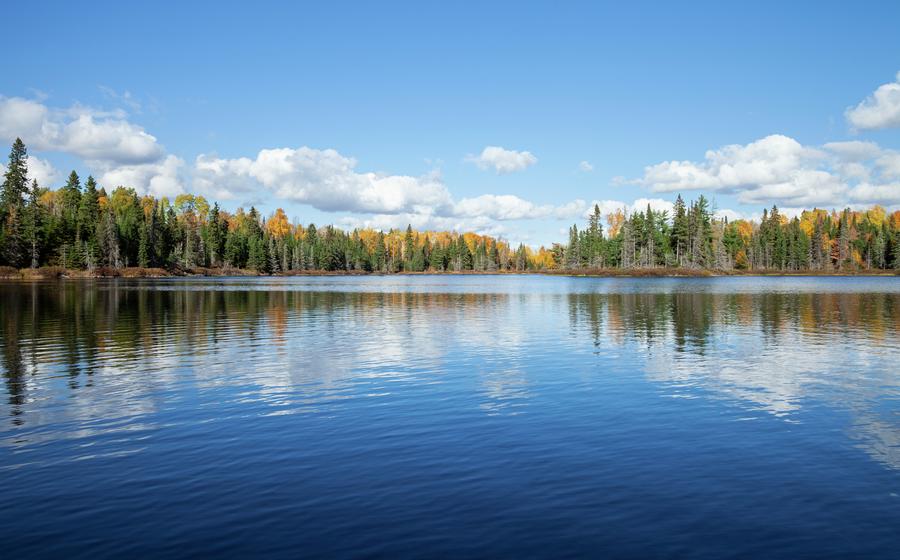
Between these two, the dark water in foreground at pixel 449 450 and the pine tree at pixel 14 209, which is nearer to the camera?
the dark water in foreground at pixel 449 450

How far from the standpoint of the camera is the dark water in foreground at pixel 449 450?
10.8m

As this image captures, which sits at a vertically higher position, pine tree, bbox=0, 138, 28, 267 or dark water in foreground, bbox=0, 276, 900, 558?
pine tree, bbox=0, 138, 28, 267

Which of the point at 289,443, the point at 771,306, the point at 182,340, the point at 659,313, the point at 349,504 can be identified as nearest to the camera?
the point at 349,504

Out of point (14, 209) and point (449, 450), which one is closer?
point (449, 450)

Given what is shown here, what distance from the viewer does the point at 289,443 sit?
54.0 ft

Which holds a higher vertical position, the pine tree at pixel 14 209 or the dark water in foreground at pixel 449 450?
the pine tree at pixel 14 209

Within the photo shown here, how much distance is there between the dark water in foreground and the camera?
427 inches

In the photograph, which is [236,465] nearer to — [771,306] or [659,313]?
[659,313]

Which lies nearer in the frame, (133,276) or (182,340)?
(182,340)

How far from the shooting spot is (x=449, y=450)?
622 inches

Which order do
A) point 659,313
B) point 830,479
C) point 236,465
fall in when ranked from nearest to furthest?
1. point 830,479
2. point 236,465
3. point 659,313

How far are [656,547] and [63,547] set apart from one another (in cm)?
941

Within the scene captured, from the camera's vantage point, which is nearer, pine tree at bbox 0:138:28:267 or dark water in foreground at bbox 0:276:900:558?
dark water in foreground at bbox 0:276:900:558

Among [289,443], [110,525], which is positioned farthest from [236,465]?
[110,525]
